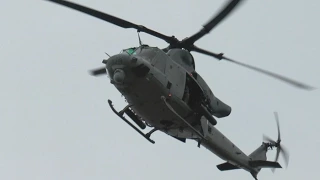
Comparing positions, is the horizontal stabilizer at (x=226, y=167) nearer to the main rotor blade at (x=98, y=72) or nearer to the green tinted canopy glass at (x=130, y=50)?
the main rotor blade at (x=98, y=72)

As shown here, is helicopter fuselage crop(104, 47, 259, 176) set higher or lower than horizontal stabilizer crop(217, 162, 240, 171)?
higher

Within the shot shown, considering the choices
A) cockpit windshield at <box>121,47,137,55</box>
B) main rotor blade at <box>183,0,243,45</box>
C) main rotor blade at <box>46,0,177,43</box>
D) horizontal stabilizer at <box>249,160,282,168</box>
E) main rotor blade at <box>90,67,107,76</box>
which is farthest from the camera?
horizontal stabilizer at <box>249,160,282,168</box>

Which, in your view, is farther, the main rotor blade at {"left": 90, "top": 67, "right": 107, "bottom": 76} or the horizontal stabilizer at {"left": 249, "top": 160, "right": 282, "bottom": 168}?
the horizontal stabilizer at {"left": 249, "top": 160, "right": 282, "bottom": 168}

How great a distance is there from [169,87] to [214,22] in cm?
251

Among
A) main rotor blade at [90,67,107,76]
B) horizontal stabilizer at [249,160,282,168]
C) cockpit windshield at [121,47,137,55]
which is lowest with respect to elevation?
horizontal stabilizer at [249,160,282,168]

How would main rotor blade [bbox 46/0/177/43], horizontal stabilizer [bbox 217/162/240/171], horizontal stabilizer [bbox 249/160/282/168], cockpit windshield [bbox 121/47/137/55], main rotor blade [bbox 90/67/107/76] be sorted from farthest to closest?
horizontal stabilizer [bbox 217/162/240/171] < horizontal stabilizer [bbox 249/160/282/168] < main rotor blade [bbox 90/67/107/76] < cockpit windshield [bbox 121/47/137/55] < main rotor blade [bbox 46/0/177/43]

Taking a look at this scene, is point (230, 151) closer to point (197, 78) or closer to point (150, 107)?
point (197, 78)

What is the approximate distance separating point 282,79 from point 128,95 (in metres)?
5.01

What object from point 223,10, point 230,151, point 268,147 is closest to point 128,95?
point 223,10

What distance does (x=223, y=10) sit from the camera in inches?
673

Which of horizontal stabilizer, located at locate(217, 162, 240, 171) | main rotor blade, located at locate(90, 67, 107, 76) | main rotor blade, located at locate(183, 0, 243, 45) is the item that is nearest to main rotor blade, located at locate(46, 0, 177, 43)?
main rotor blade, located at locate(183, 0, 243, 45)

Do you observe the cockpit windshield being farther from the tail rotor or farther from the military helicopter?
the tail rotor

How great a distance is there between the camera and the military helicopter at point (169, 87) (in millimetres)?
16906

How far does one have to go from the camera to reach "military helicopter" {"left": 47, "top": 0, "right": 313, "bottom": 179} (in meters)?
16.9
